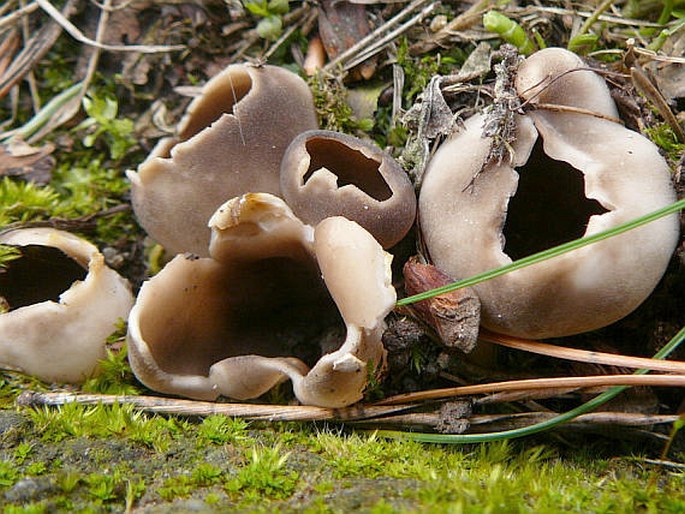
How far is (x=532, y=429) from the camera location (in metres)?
1.79

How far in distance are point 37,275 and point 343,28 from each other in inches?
56.7

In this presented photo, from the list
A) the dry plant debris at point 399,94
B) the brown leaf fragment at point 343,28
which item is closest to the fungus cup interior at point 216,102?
the dry plant debris at point 399,94

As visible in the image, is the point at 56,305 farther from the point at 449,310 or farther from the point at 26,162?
the point at 449,310

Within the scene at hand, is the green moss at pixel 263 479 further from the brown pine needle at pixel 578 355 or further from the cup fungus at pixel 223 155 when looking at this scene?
the cup fungus at pixel 223 155

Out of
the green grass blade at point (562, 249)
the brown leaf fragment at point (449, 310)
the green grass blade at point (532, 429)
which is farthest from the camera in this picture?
the brown leaf fragment at point (449, 310)

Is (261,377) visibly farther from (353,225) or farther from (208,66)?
(208,66)

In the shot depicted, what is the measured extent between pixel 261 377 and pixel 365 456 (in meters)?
0.39

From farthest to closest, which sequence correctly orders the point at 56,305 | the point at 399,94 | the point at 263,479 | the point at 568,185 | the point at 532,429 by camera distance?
the point at 399,94 → the point at 568,185 → the point at 56,305 → the point at 532,429 → the point at 263,479

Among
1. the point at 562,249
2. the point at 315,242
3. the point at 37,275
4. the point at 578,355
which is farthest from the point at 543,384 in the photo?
the point at 37,275

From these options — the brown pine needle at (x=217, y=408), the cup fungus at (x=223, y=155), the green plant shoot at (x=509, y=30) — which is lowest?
the brown pine needle at (x=217, y=408)

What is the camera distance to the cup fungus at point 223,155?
2203 mm

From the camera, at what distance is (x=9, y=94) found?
294cm

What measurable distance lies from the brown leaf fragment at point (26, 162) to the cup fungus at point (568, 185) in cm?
157

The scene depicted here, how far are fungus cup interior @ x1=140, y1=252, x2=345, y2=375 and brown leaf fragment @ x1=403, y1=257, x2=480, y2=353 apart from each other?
0.37m
